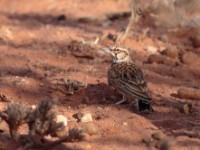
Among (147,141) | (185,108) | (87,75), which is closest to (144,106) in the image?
(185,108)

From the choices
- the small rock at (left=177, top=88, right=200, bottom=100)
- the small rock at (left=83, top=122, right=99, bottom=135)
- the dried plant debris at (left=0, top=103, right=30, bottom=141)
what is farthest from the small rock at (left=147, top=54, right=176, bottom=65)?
the dried plant debris at (left=0, top=103, right=30, bottom=141)

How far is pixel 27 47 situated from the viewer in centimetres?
949

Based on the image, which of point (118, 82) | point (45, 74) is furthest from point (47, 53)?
point (118, 82)

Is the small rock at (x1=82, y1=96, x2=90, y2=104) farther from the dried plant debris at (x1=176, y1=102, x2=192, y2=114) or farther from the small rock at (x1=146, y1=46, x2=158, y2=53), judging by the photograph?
the small rock at (x1=146, y1=46, x2=158, y2=53)

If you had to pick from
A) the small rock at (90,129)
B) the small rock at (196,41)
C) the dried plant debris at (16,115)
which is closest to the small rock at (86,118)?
the small rock at (90,129)

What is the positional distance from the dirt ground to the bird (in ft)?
0.47

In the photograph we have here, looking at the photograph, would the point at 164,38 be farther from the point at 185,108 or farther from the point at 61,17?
the point at 185,108

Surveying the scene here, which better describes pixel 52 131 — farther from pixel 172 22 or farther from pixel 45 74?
pixel 172 22

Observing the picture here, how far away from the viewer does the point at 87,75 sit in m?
8.06

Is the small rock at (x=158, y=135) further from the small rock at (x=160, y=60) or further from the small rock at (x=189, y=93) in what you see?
the small rock at (x=160, y=60)

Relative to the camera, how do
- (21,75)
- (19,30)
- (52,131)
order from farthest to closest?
(19,30) → (21,75) → (52,131)

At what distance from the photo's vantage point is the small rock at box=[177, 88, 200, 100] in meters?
7.46

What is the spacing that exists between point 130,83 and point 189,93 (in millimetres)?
873

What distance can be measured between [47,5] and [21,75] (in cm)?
527
